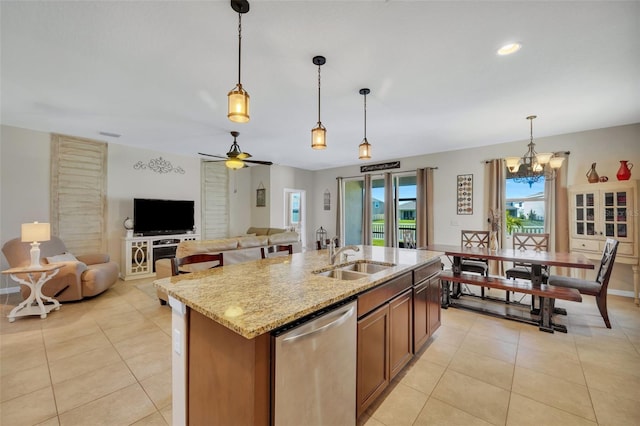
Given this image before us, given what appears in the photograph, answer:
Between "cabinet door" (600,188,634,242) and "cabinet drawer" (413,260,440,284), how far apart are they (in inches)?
131

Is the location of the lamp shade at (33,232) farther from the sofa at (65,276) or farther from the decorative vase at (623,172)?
the decorative vase at (623,172)

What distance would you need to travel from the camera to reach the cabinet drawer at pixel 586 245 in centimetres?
407

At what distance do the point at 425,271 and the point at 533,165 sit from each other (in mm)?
3061

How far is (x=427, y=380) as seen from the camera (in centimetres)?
214

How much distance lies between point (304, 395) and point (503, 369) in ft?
6.77

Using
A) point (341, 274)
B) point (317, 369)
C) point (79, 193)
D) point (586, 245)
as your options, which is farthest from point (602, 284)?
point (79, 193)

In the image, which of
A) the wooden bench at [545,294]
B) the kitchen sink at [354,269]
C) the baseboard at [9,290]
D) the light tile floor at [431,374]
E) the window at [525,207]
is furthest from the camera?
the window at [525,207]

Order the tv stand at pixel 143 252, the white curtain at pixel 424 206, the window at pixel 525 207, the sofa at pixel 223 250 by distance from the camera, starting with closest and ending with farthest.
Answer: the sofa at pixel 223 250, the window at pixel 525 207, the tv stand at pixel 143 252, the white curtain at pixel 424 206

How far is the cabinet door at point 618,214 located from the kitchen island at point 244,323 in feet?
13.6

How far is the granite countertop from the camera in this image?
1.11 m

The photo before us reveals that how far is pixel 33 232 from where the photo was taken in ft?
11.1

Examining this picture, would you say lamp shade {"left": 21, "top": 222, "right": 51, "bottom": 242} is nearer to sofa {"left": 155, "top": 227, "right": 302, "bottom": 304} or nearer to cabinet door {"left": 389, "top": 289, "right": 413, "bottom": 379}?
sofa {"left": 155, "top": 227, "right": 302, "bottom": 304}

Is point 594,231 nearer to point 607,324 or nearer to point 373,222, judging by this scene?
point 607,324

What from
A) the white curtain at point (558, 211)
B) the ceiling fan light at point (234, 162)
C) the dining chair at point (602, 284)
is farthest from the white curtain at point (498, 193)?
the ceiling fan light at point (234, 162)
